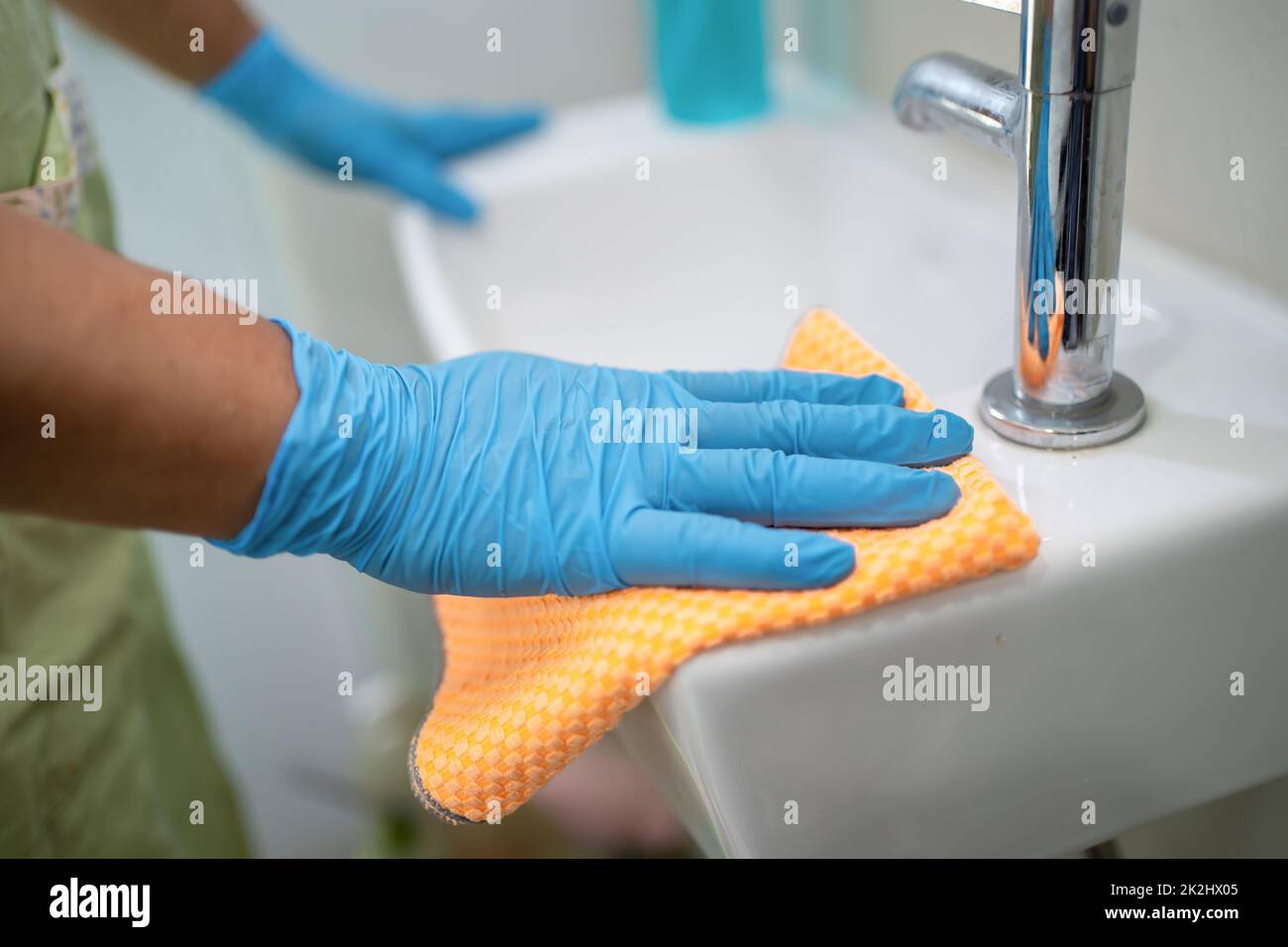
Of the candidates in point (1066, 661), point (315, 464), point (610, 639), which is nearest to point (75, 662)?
point (315, 464)

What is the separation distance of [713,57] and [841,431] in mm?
629

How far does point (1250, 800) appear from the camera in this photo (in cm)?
68

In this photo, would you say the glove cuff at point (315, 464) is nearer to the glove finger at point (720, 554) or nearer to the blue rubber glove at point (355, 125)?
the glove finger at point (720, 554)

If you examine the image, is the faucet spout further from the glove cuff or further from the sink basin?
the glove cuff

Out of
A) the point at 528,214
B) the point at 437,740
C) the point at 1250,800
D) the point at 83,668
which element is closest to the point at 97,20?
the point at 528,214

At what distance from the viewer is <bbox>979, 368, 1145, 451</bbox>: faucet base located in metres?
0.56

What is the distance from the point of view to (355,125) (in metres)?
1.07

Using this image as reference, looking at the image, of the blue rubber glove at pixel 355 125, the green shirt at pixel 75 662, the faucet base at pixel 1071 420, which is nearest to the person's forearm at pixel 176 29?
the blue rubber glove at pixel 355 125

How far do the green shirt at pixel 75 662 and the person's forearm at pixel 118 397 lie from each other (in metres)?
0.33

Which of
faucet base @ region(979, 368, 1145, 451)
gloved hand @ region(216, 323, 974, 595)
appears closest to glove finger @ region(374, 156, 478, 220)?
gloved hand @ region(216, 323, 974, 595)

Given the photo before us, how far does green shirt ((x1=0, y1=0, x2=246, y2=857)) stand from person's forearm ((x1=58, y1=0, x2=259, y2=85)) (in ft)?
0.43

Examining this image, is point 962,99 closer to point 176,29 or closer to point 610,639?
point 610,639

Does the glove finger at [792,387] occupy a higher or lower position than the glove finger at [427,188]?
lower

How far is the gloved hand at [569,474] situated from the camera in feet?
1.65
